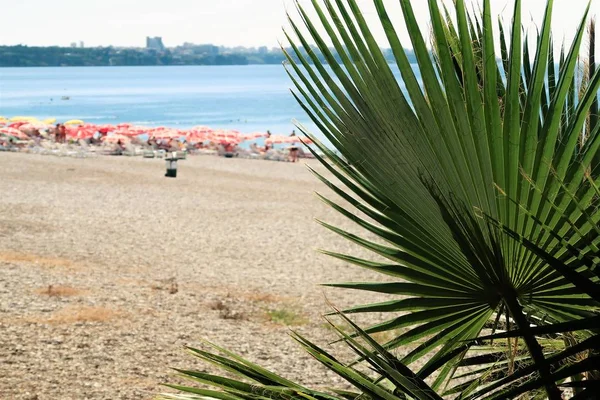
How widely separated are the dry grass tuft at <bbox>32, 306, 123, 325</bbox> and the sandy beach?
20 millimetres

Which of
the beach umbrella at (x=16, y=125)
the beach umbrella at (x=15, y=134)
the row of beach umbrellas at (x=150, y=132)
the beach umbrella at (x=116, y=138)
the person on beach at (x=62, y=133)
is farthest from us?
the beach umbrella at (x=16, y=125)

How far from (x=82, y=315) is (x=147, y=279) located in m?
2.80

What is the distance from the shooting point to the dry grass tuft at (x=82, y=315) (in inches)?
337

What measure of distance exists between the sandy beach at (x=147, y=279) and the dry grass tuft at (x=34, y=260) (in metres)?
0.02

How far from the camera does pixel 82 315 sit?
8.86 metres

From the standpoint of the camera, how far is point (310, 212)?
66.3ft

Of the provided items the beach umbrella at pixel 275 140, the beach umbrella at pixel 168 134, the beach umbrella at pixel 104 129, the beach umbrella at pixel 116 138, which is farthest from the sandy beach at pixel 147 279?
the beach umbrella at pixel 104 129

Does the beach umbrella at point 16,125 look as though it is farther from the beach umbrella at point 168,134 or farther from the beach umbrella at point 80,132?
the beach umbrella at point 168,134

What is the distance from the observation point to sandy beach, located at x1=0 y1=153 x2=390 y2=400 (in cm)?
726

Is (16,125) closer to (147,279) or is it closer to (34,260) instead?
(34,260)

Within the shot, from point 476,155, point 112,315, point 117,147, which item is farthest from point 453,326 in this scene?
point 117,147

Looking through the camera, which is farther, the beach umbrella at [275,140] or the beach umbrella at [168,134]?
the beach umbrella at [275,140]

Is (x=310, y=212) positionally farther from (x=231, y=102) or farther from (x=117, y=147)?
(x=231, y=102)

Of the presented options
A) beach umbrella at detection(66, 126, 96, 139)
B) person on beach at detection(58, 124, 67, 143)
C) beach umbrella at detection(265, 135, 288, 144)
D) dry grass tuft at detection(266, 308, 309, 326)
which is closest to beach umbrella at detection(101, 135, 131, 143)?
beach umbrella at detection(66, 126, 96, 139)
